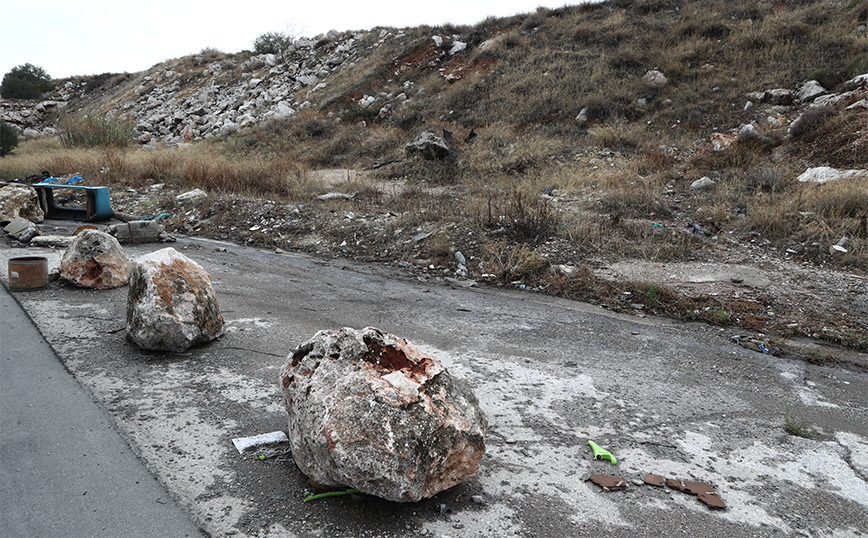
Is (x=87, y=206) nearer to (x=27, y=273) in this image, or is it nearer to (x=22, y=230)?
(x=22, y=230)

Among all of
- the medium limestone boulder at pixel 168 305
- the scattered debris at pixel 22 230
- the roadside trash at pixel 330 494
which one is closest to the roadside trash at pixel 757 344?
the roadside trash at pixel 330 494

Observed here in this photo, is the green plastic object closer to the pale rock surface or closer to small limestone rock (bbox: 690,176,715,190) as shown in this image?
the pale rock surface

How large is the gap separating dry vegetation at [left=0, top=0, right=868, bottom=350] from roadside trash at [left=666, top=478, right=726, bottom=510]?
295 centimetres

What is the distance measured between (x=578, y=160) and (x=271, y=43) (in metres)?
25.9

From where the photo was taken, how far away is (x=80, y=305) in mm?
4625

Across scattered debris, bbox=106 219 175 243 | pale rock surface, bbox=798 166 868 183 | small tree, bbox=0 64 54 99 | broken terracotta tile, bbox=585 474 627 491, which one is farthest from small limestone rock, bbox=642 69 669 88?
small tree, bbox=0 64 54 99

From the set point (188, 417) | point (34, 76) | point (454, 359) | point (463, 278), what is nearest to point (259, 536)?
point (188, 417)

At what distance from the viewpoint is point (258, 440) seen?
263cm

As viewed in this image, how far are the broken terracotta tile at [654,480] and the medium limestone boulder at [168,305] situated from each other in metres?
3.06

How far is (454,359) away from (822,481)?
224 cm

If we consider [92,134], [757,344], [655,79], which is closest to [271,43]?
[92,134]

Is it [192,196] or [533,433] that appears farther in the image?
[192,196]

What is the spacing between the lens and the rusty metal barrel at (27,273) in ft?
16.0

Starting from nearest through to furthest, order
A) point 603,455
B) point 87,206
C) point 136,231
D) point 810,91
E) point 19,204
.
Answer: point 603,455, point 136,231, point 19,204, point 87,206, point 810,91
